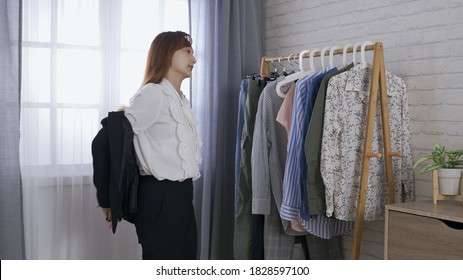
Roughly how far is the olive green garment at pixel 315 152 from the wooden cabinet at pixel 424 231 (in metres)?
0.36

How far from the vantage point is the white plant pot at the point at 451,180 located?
234cm

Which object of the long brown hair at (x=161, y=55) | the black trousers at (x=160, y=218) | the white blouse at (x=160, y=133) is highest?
the long brown hair at (x=161, y=55)

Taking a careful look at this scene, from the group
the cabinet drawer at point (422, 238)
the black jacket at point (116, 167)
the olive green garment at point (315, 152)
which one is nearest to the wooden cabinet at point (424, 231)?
the cabinet drawer at point (422, 238)

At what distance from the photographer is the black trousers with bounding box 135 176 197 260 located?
2.63 meters

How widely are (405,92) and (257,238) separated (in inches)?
42.9

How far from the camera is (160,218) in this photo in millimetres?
2627

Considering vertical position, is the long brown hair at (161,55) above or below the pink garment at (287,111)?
above

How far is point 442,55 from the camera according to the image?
2646 millimetres

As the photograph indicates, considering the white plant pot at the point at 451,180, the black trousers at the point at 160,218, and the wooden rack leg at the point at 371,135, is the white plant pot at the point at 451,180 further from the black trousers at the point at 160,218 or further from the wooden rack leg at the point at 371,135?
the black trousers at the point at 160,218

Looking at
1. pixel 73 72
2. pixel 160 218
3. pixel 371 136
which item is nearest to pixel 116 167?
pixel 160 218

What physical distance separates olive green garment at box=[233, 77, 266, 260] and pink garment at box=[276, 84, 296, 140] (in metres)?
0.27
